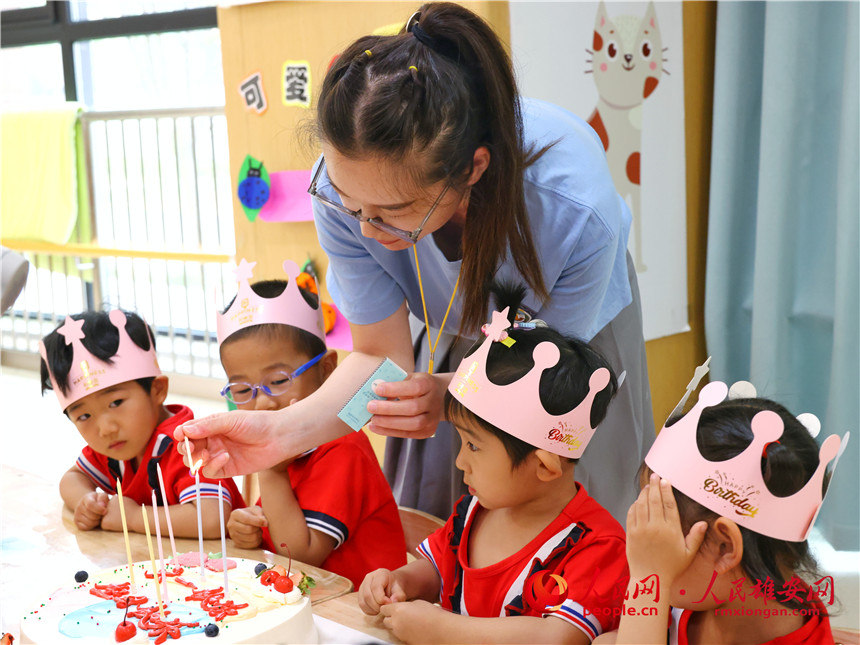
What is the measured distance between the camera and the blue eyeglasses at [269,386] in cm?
158

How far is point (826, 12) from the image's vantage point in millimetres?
2289

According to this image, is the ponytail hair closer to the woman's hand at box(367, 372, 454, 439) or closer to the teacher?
the teacher

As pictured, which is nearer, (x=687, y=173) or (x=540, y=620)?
(x=540, y=620)

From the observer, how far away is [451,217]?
1.28 m

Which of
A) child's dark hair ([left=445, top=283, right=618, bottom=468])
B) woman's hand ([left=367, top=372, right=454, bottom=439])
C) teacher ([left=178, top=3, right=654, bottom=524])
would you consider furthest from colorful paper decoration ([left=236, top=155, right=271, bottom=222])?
child's dark hair ([left=445, top=283, right=618, bottom=468])

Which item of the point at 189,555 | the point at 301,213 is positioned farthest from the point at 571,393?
the point at 301,213

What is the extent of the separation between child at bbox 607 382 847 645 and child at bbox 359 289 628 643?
0.12m

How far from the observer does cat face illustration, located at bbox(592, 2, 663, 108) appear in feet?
7.45

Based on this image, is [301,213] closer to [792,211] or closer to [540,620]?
[792,211]

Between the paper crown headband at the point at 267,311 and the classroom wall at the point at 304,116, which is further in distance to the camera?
the classroom wall at the point at 304,116

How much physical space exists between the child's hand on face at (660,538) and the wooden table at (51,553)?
0.37 m

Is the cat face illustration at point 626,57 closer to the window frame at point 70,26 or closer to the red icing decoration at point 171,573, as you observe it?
the red icing decoration at point 171,573

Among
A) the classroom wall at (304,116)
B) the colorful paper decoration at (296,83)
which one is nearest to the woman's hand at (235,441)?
the classroom wall at (304,116)

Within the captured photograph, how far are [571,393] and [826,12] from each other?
1.70m
